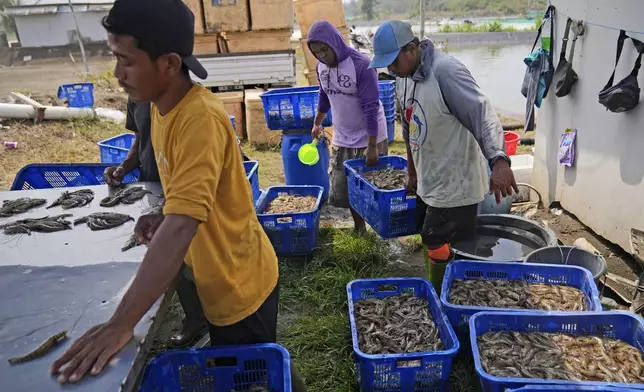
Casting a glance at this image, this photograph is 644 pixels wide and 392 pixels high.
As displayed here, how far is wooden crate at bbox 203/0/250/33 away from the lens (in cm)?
834

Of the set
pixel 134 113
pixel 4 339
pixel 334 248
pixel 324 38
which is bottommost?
pixel 334 248

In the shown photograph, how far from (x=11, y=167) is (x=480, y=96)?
26.1ft

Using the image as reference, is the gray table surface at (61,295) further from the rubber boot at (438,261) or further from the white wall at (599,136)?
the white wall at (599,136)

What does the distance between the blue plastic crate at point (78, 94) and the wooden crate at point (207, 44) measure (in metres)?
3.24

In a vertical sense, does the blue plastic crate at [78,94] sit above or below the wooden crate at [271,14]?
below

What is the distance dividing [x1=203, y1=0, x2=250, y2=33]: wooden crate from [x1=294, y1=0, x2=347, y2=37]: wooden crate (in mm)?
1182

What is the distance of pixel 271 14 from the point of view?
8.55 metres

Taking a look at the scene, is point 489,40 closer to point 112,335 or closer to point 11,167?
point 11,167

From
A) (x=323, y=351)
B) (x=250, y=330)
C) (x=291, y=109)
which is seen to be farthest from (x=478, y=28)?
(x=250, y=330)

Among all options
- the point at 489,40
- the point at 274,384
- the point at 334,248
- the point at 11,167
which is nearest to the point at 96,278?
the point at 274,384

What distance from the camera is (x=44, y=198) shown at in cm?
313

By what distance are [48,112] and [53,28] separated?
16881 mm

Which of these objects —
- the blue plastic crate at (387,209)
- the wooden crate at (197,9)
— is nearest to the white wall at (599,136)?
the blue plastic crate at (387,209)

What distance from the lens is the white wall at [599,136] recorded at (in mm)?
4277
